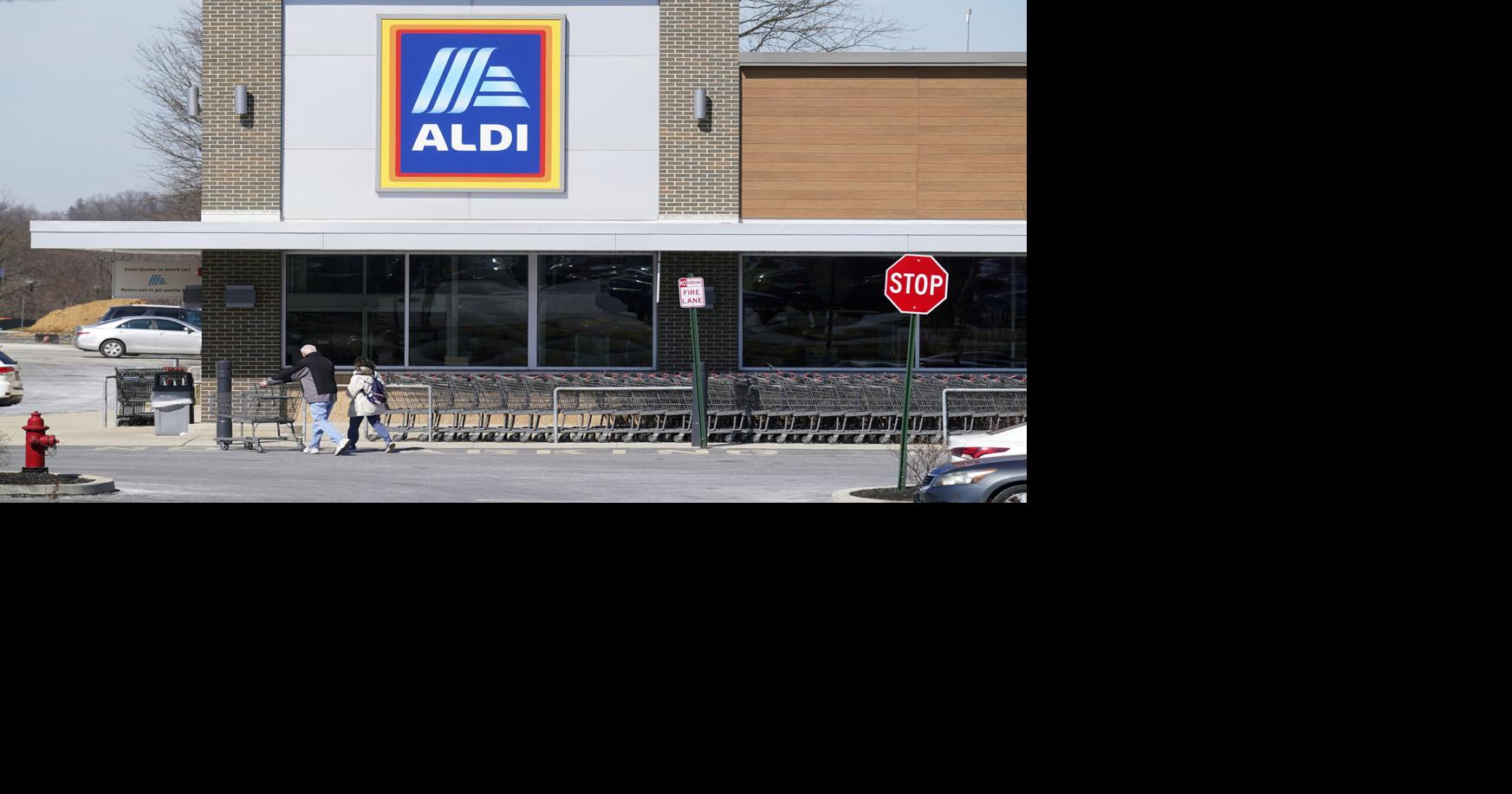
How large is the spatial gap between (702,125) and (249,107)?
23.1 ft

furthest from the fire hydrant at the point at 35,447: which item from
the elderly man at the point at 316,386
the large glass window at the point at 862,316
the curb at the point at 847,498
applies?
the large glass window at the point at 862,316

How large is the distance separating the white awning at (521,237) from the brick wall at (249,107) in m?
0.87

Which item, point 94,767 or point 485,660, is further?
point 485,660

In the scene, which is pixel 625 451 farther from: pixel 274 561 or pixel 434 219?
pixel 274 561

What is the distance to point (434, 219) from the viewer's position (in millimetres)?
25750

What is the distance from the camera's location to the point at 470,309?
2616 centimetres

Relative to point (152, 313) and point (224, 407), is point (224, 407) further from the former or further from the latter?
point (152, 313)

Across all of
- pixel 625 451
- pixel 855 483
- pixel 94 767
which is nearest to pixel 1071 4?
pixel 94 767

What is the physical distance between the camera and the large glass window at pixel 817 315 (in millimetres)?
26172

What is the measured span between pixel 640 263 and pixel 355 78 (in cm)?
525

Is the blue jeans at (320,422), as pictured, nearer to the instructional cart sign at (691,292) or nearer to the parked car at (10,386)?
the instructional cart sign at (691,292)

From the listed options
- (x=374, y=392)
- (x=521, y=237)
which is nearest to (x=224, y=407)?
(x=374, y=392)

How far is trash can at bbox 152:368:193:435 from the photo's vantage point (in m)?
24.7

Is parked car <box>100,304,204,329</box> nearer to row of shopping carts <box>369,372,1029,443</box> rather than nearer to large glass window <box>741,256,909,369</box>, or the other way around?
row of shopping carts <box>369,372,1029,443</box>
